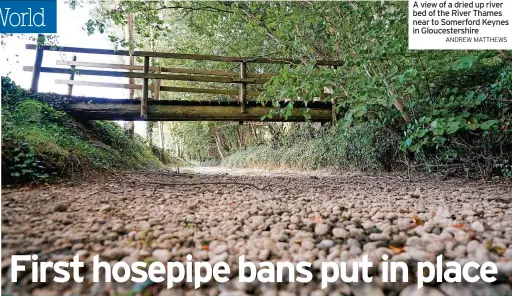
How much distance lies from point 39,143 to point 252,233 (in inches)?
112

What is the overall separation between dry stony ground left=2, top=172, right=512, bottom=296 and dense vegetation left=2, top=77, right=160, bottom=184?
38 centimetres

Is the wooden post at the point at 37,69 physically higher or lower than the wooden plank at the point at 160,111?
higher

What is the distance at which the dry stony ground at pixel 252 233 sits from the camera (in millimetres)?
1212

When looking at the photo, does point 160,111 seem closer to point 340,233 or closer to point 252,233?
point 252,233

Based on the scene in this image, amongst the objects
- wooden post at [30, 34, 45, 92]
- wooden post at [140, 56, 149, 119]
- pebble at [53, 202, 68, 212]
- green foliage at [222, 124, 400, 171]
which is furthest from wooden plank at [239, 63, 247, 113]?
pebble at [53, 202, 68, 212]

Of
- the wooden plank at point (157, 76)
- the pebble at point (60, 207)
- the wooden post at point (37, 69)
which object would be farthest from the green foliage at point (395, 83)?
the pebble at point (60, 207)

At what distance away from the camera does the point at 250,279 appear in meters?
1.25

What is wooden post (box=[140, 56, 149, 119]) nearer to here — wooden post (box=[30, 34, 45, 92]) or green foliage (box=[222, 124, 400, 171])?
wooden post (box=[30, 34, 45, 92])

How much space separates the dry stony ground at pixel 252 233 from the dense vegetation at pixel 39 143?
385 millimetres

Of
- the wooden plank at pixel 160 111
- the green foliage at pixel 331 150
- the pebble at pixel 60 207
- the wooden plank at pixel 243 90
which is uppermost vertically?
the wooden plank at pixel 243 90

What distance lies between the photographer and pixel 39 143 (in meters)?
3.33

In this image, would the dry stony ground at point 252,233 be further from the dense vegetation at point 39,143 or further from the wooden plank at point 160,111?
the wooden plank at point 160,111

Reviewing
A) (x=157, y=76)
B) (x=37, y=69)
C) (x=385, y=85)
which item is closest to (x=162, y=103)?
(x=157, y=76)

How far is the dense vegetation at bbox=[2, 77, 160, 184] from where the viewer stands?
2.76 m
